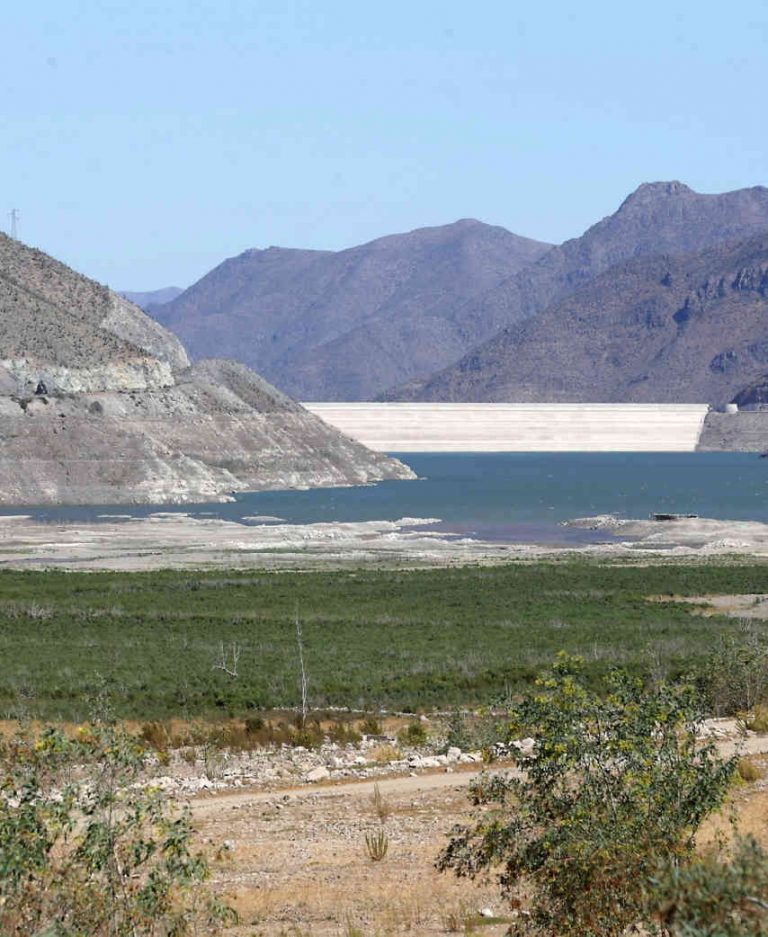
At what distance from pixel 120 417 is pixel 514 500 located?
30.1 meters

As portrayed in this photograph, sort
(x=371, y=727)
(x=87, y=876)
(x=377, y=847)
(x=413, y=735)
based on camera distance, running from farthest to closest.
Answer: (x=371, y=727) → (x=413, y=735) → (x=377, y=847) → (x=87, y=876)

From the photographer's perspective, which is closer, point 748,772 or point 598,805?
point 598,805

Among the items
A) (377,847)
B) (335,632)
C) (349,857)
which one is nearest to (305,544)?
(335,632)

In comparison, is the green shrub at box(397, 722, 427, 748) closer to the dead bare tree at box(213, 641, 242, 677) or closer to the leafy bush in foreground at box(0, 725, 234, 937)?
the dead bare tree at box(213, 641, 242, 677)

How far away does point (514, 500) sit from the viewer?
11931 cm

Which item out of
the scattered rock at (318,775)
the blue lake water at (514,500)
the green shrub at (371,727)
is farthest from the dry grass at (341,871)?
the blue lake water at (514,500)

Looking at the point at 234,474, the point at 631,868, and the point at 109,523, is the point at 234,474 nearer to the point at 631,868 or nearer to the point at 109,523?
the point at 109,523

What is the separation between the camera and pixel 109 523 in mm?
92875

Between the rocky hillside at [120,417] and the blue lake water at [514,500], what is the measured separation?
10.2ft

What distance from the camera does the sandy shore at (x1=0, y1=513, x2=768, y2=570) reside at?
71.7 m

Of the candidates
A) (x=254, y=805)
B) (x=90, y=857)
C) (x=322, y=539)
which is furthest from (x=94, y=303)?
(x=90, y=857)

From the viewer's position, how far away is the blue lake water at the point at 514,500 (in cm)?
9975

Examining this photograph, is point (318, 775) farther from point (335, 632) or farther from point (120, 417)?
point (120, 417)

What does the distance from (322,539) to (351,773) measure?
5848 cm
